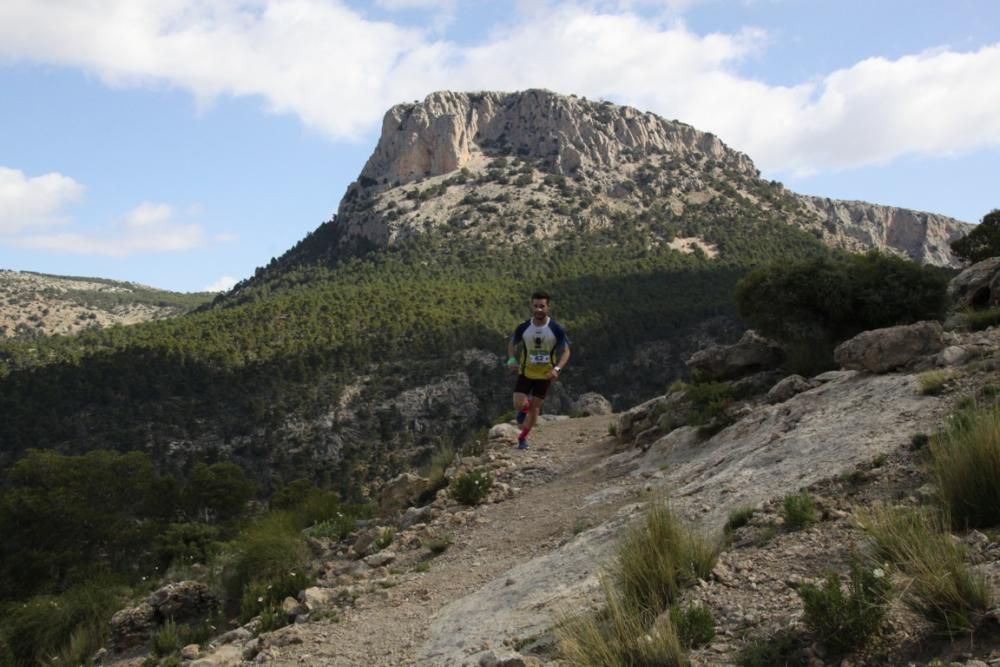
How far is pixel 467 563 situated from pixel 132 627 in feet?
16.3

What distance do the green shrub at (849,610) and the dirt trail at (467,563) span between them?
222 cm

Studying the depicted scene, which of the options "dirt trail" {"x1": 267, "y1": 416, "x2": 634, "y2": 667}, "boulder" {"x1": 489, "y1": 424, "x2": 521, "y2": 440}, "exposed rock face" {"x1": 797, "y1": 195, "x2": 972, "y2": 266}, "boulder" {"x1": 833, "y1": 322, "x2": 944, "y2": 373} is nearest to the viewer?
"dirt trail" {"x1": 267, "y1": 416, "x2": 634, "y2": 667}


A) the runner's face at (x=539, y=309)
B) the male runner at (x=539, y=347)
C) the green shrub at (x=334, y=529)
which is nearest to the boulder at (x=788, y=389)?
the male runner at (x=539, y=347)

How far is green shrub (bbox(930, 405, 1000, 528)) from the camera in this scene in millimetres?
4062

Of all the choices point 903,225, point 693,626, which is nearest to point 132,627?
point 693,626

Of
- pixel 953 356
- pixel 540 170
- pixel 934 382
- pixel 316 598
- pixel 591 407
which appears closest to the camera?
pixel 316 598

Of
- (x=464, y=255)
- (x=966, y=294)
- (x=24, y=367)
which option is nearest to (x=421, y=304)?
(x=464, y=255)

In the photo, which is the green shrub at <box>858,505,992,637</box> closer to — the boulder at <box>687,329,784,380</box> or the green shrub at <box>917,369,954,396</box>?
the green shrub at <box>917,369,954,396</box>

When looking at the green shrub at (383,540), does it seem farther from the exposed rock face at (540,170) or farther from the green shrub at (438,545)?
the exposed rock face at (540,170)

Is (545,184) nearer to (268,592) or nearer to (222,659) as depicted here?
(268,592)

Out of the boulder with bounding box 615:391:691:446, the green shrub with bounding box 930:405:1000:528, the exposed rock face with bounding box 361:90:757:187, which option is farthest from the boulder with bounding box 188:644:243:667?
the exposed rock face with bounding box 361:90:757:187

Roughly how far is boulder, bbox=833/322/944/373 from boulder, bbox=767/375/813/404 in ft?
2.41

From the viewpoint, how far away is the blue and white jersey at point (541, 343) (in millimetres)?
9430

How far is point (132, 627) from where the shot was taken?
897cm
